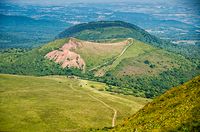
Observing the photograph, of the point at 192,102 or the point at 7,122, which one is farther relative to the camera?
the point at 7,122

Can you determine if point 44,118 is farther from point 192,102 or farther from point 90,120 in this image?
point 192,102

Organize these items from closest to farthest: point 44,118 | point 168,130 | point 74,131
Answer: point 168,130
point 74,131
point 44,118

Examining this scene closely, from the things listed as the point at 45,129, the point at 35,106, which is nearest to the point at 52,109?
the point at 35,106

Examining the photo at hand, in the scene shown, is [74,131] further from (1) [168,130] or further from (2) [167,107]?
(1) [168,130]

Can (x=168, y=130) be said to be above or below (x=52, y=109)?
above

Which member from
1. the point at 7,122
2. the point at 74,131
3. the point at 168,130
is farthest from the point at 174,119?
the point at 7,122

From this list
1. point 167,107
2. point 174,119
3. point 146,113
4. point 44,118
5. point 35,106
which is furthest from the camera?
point 35,106

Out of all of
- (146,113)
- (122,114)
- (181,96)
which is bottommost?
(122,114)
